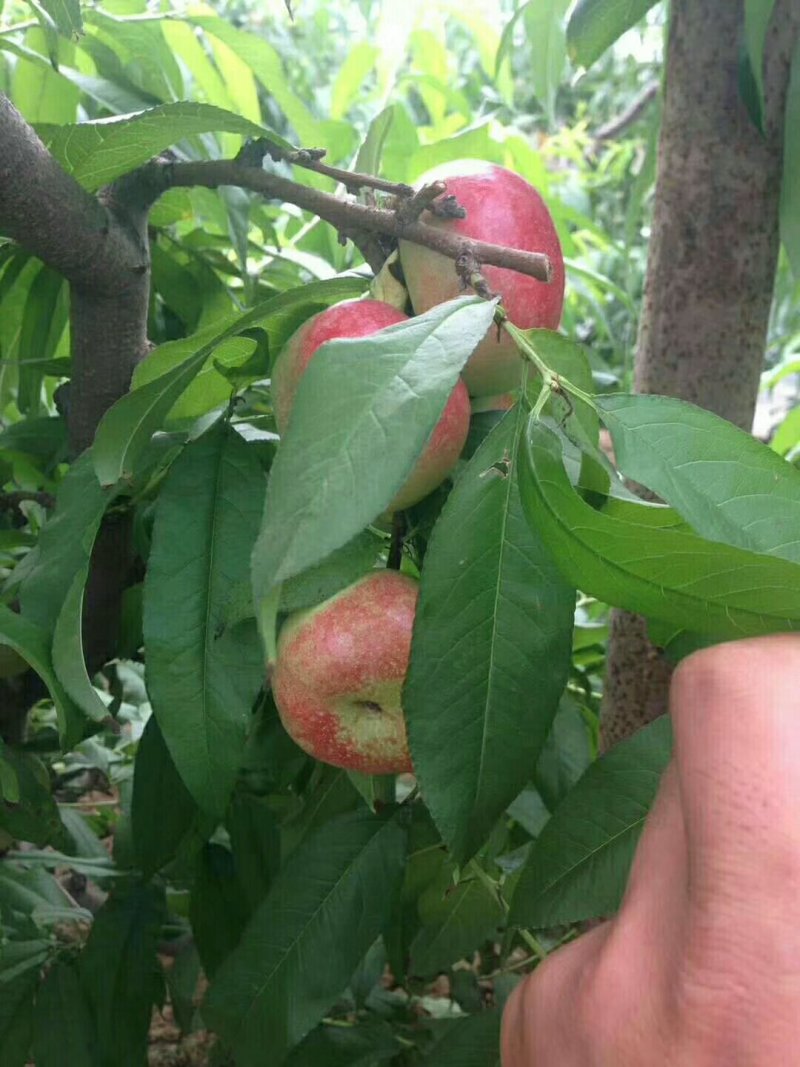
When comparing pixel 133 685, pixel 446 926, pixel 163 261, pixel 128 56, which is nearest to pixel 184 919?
pixel 133 685

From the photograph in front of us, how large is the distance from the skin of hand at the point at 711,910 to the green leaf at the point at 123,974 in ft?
1.56

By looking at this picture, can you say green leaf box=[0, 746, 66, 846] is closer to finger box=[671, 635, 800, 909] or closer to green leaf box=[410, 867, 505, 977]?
green leaf box=[410, 867, 505, 977]

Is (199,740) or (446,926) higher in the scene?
(199,740)

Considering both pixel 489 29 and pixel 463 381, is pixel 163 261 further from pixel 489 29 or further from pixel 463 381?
pixel 489 29

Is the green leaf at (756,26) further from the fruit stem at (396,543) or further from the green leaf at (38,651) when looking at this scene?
the green leaf at (38,651)

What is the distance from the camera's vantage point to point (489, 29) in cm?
102

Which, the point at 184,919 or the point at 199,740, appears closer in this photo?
the point at 199,740

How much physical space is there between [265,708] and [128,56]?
463 mm

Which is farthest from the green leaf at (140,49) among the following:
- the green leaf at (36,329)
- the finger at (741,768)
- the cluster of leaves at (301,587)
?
the finger at (741,768)

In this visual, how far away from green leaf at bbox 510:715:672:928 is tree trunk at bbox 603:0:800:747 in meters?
0.23

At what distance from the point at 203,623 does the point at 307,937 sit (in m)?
0.20

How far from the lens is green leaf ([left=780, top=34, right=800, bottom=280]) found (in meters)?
0.63

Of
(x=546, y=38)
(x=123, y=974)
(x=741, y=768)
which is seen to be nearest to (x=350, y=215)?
(x=741, y=768)

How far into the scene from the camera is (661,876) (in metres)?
0.28
